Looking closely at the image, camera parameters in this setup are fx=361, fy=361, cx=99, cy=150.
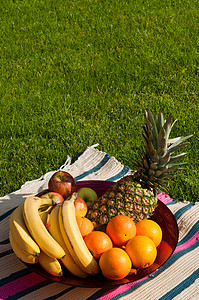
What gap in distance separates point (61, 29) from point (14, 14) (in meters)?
1.04

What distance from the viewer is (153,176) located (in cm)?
261

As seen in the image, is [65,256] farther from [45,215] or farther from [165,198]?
[165,198]

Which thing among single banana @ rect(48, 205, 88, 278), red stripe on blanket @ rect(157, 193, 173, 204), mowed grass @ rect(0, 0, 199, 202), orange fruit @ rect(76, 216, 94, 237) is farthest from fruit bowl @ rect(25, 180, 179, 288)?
mowed grass @ rect(0, 0, 199, 202)

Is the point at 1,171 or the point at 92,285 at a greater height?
the point at 92,285

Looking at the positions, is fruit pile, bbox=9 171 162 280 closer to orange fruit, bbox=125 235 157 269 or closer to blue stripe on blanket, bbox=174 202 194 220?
orange fruit, bbox=125 235 157 269

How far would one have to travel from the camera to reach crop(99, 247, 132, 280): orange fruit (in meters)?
2.19

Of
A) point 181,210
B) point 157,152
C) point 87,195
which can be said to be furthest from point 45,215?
point 181,210

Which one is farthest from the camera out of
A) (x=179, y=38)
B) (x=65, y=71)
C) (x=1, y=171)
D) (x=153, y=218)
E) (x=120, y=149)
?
(x=179, y=38)

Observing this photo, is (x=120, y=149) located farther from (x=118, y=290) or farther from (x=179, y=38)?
(x=179, y=38)

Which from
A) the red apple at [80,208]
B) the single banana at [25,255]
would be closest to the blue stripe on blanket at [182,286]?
the red apple at [80,208]

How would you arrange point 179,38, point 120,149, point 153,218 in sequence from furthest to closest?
point 179,38
point 120,149
point 153,218

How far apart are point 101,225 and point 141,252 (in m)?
0.41

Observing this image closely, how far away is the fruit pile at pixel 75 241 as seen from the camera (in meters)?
2.21

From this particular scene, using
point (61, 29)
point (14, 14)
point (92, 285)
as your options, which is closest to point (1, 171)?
point (92, 285)
